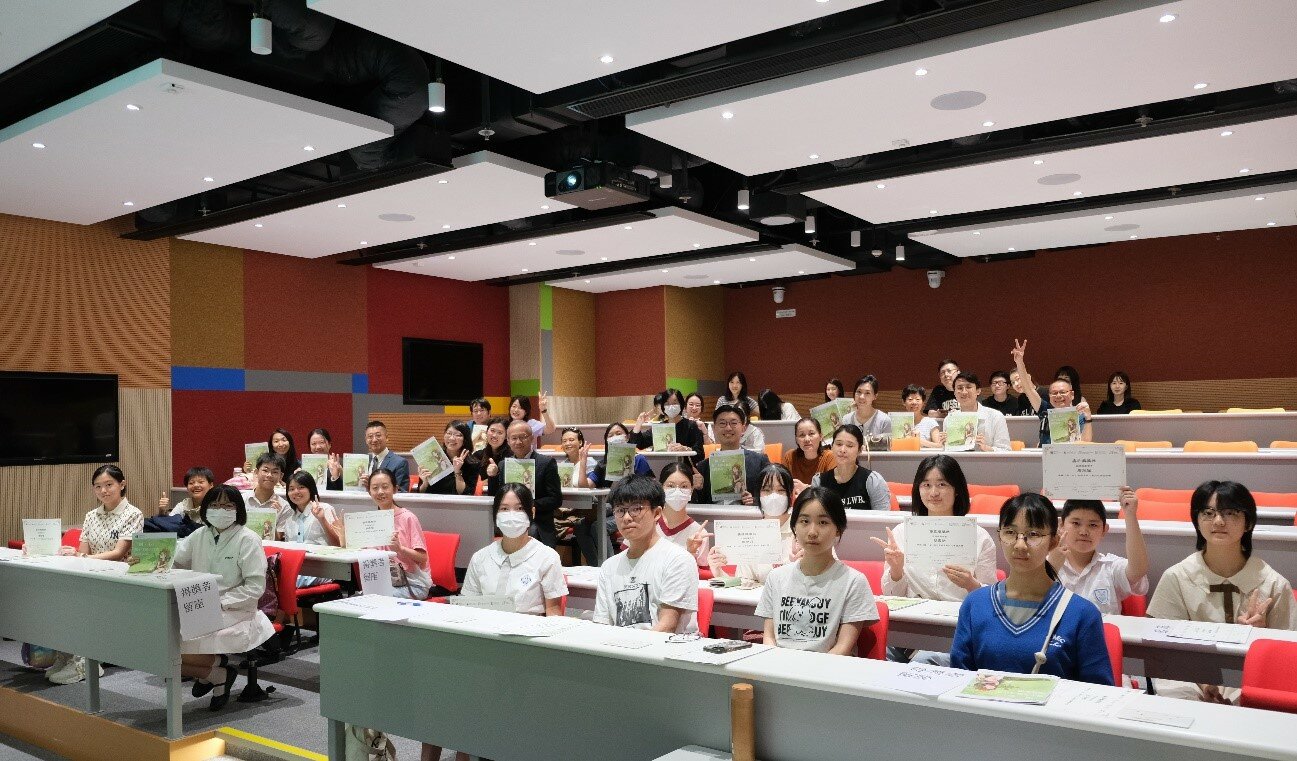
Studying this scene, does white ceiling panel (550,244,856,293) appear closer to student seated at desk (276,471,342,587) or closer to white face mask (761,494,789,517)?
student seated at desk (276,471,342,587)

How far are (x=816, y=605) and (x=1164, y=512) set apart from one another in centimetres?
285

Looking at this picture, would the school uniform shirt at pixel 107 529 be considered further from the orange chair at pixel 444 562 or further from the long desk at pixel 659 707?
the long desk at pixel 659 707

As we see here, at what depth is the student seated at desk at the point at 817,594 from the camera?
321 cm

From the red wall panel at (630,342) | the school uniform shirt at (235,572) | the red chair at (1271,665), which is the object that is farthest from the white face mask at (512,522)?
the red wall panel at (630,342)

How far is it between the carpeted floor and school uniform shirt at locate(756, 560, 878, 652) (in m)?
1.77

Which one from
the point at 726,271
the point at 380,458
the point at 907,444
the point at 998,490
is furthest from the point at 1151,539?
→ the point at 726,271

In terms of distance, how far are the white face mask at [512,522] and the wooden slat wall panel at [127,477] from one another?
716 cm

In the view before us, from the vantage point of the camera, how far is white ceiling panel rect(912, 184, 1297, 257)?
9.51 meters

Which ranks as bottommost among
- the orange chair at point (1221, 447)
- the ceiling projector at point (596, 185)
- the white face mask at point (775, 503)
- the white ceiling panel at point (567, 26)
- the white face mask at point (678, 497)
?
the white face mask at point (775, 503)

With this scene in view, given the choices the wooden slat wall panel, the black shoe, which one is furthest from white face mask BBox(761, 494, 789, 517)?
the wooden slat wall panel

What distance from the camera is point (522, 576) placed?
4027 millimetres

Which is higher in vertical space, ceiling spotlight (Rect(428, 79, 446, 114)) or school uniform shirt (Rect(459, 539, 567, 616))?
ceiling spotlight (Rect(428, 79, 446, 114))

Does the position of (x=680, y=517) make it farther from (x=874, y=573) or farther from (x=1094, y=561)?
(x=1094, y=561)

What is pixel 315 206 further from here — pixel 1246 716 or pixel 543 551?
pixel 1246 716
